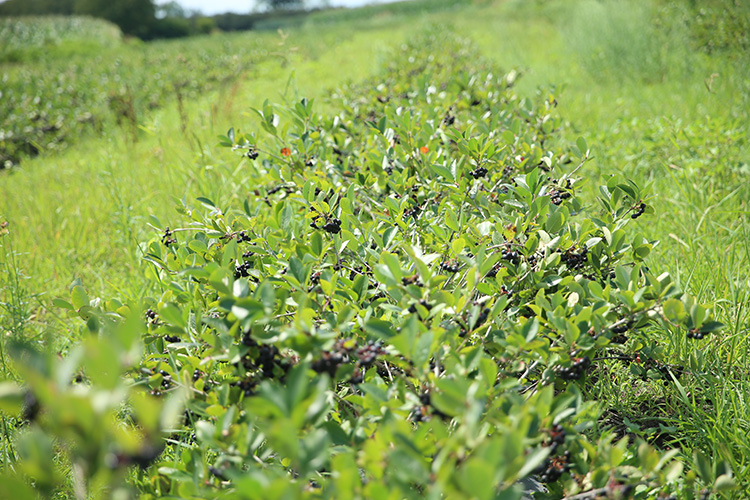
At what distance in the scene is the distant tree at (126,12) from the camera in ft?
117

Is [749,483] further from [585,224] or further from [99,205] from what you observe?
[99,205]

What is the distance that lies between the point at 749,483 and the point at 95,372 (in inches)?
62.4

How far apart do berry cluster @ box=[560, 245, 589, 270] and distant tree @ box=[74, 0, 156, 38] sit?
43386mm

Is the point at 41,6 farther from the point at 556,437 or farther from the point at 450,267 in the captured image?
the point at 556,437

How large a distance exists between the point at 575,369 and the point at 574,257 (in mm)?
379

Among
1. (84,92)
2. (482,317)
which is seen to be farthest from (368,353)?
(84,92)

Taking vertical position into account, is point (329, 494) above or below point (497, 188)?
below

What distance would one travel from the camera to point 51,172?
498 cm

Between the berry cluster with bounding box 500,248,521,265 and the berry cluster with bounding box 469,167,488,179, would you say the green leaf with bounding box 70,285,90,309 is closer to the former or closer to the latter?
the berry cluster with bounding box 500,248,521,265

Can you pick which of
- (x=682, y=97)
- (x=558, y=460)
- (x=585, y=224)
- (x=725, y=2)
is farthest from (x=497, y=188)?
(x=682, y=97)

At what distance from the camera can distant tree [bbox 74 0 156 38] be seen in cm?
3553

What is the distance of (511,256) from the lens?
1279mm

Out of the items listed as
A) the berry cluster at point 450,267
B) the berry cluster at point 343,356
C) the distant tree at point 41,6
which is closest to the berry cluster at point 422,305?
the berry cluster at point 343,356

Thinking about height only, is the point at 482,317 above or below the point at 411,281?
below
